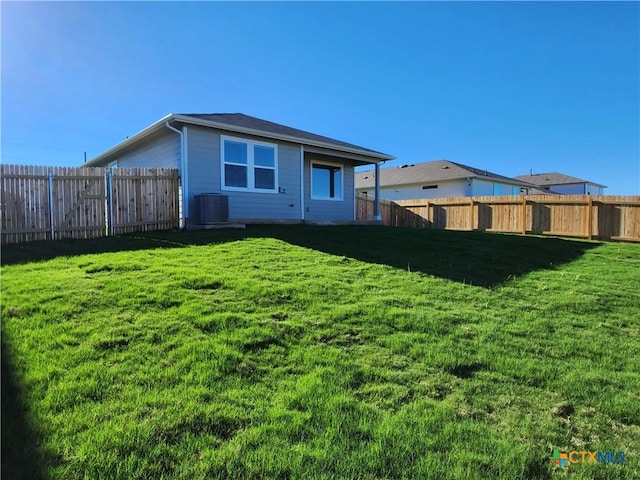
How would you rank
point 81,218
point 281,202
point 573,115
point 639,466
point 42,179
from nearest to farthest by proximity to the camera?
point 639,466
point 42,179
point 81,218
point 281,202
point 573,115

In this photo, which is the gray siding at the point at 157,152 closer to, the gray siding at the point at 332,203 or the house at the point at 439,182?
the gray siding at the point at 332,203

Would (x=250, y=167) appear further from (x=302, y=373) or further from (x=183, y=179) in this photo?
(x=302, y=373)

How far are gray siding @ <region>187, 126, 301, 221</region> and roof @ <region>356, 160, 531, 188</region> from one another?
16.7 m

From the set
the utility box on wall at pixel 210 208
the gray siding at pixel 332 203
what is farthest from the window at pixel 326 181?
the utility box on wall at pixel 210 208

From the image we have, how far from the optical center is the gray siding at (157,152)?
10.9 meters

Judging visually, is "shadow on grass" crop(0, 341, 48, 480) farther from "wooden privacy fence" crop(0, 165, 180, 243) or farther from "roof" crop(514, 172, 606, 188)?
"roof" crop(514, 172, 606, 188)

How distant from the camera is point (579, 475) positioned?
2057 millimetres

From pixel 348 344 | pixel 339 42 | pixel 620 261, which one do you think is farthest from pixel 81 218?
pixel 620 261

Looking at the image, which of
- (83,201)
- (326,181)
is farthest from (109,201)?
(326,181)

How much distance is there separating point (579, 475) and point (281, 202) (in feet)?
36.6

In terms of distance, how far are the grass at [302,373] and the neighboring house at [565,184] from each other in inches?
1812

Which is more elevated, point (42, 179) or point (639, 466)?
point (42, 179)

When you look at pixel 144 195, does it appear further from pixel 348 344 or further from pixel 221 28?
pixel 348 344

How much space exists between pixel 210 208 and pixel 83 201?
286 cm
